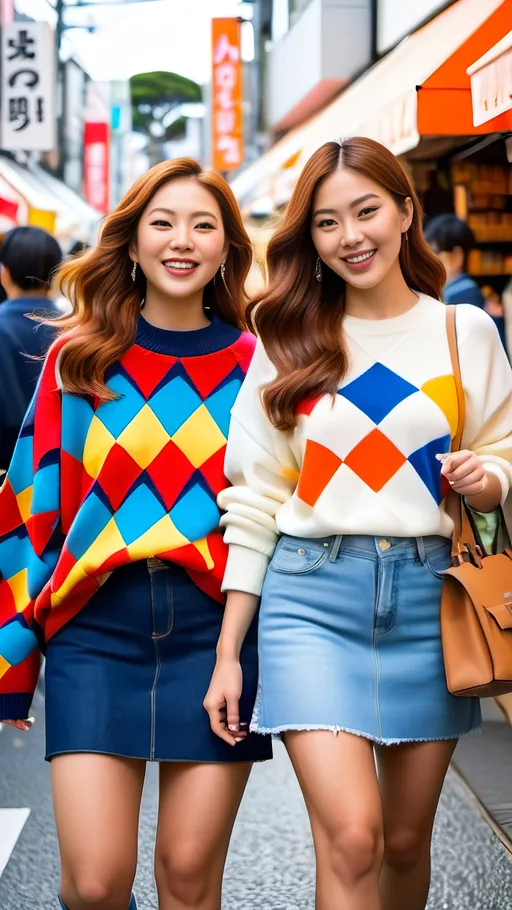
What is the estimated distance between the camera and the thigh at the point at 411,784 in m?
3.03

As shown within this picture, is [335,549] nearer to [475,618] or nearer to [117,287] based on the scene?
[475,618]

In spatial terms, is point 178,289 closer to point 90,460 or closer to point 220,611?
point 90,460

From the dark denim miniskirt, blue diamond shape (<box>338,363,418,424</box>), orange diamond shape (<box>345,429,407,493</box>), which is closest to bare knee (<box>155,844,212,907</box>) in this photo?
the dark denim miniskirt

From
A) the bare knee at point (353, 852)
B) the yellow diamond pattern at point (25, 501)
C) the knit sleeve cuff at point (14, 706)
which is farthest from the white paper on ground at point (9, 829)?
the bare knee at point (353, 852)

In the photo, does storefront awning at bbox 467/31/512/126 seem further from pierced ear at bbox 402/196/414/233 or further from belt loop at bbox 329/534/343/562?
belt loop at bbox 329/534/343/562

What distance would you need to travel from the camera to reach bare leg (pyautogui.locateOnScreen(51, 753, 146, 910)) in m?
2.89

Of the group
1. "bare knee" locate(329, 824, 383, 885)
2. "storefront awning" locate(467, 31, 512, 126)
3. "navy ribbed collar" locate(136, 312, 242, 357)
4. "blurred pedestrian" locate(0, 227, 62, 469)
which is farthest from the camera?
"blurred pedestrian" locate(0, 227, 62, 469)

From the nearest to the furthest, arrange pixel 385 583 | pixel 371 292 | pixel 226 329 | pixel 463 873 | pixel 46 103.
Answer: pixel 385 583 → pixel 371 292 → pixel 226 329 → pixel 463 873 → pixel 46 103

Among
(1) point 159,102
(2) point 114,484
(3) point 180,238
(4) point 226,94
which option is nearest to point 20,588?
(2) point 114,484

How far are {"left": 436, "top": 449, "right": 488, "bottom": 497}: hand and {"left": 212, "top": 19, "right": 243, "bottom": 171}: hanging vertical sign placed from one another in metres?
24.6

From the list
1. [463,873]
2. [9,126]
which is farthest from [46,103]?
[463,873]

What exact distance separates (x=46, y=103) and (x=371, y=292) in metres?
15.7

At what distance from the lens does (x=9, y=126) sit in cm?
1794

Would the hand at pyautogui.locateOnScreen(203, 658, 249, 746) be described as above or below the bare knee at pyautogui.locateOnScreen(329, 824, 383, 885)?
above
